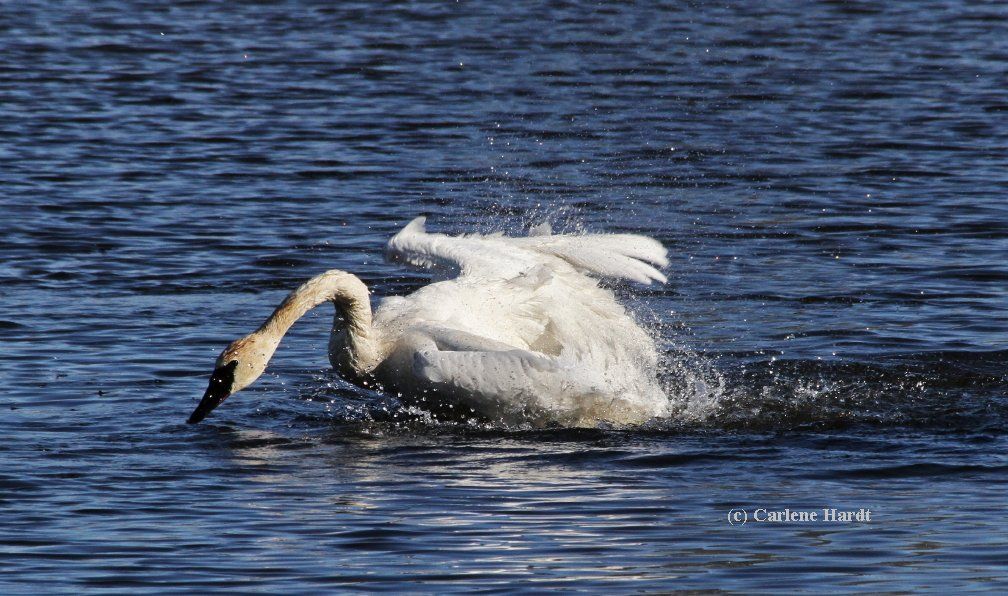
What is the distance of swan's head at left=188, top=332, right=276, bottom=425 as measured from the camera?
929cm

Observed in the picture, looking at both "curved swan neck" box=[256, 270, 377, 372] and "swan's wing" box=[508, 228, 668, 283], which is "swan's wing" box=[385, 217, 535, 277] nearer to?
"swan's wing" box=[508, 228, 668, 283]

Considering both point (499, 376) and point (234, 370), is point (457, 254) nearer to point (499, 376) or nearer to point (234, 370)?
point (499, 376)

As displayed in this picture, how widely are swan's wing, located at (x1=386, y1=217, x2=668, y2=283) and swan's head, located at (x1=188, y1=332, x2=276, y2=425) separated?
1390 mm

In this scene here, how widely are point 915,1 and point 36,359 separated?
21173 mm

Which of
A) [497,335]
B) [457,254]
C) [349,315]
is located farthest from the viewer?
[457,254]

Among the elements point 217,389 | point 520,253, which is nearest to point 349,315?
point 217,389

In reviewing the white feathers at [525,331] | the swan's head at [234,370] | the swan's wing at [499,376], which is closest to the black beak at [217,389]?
the swan's head at [234,370]

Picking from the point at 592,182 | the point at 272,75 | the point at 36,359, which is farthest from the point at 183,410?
the point at 272,75

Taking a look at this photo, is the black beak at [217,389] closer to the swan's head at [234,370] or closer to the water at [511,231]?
the swan's head at [234,370]

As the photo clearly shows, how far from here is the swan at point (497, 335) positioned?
9.08m

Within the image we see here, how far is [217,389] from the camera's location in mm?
9320

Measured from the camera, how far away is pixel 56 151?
1800cm

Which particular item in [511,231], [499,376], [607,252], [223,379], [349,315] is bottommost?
[511,231]

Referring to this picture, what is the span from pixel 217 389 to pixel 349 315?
79 cm
